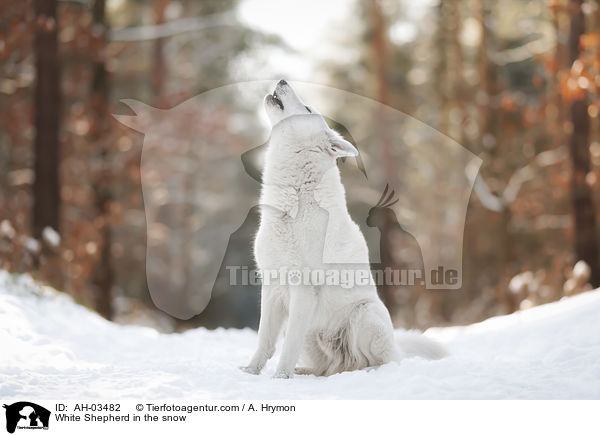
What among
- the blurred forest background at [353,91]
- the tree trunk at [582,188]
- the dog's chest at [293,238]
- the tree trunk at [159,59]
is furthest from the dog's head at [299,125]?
the tree trunk at [159,59]

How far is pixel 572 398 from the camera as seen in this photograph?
289 centimetres

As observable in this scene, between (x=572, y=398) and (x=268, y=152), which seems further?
(x=268, y=152)

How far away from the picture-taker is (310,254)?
133 inches

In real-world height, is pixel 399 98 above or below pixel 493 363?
above

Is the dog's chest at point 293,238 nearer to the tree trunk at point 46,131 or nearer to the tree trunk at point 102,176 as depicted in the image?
the tree trunk at point 46,131

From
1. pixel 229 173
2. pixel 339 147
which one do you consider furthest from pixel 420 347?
pixel 229 173

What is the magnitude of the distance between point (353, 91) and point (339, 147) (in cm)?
1209

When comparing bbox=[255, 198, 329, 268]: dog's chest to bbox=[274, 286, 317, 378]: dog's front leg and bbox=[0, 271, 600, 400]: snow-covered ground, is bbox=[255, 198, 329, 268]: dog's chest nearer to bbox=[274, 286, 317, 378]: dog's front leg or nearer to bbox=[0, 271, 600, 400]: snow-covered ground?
bbox=[274, 286, 317, 378]: dog's front leg

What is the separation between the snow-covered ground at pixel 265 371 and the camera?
2.99m

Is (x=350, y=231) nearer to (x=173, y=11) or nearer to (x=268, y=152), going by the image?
(x=268, y=152)

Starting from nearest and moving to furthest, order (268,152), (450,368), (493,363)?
(450,368), (493,363), (268,152)

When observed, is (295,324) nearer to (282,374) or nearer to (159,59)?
(282,374)

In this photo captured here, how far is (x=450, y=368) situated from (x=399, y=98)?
14.4 meters

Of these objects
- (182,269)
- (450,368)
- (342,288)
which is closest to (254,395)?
(342,288)
